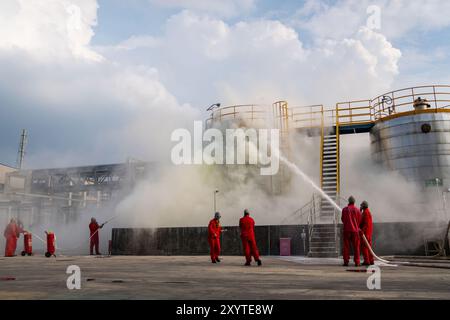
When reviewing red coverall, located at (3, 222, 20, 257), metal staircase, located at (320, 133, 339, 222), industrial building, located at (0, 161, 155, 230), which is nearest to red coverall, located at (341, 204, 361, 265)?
metal staircase, located at (320, 133, 339, 222)

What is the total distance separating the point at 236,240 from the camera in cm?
1639

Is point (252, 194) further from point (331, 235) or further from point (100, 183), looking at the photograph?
point (100, 183)

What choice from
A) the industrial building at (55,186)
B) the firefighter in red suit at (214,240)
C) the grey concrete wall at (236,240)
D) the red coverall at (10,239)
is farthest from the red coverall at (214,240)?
the industrial building at (55,186)

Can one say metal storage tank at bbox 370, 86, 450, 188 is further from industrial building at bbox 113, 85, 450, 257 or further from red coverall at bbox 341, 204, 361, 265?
red coverall at bbox 341, 204, 361, 265

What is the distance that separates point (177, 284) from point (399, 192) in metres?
16.1

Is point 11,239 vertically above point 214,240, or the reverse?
point 214,240

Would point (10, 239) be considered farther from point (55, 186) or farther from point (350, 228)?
point (55, 186)

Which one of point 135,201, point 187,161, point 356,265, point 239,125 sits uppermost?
point 239,125

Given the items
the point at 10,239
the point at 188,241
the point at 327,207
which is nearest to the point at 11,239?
the point at 10,239

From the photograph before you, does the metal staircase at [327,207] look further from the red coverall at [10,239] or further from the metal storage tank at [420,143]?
the red coverall at [10,239]

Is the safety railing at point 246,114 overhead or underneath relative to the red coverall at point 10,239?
overhead

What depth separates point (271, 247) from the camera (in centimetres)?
1595

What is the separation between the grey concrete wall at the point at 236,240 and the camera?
14211 mm
